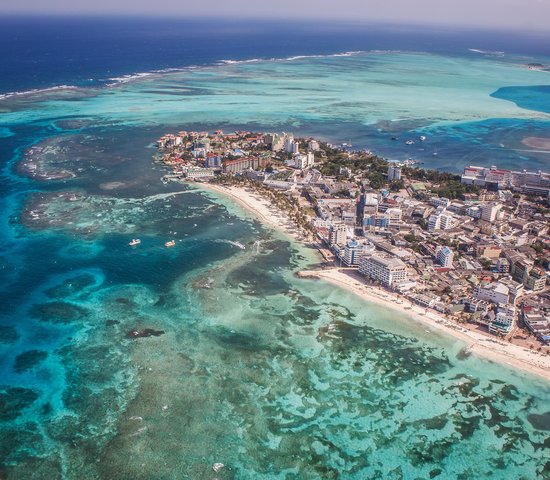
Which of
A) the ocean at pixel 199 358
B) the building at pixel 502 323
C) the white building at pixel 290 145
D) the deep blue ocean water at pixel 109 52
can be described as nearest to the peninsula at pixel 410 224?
the building at pixel 502 323

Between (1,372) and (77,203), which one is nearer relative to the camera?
(1,372)

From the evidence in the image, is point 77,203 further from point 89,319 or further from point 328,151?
point 328,151

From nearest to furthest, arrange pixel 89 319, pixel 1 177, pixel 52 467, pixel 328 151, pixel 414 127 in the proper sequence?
pixel 52 467
pixel 89 319
pixel 1 177
pixel 328 151
pixel 414 127

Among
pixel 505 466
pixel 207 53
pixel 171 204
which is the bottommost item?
pixel 505 466

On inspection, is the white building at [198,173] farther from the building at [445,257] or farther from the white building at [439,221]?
the building at [445,257]

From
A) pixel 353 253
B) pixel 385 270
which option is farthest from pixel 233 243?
pixel 385 270

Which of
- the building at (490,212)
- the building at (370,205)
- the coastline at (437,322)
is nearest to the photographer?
the coastline at (437,322)

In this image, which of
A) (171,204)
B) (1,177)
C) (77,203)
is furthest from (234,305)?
(1,177)
